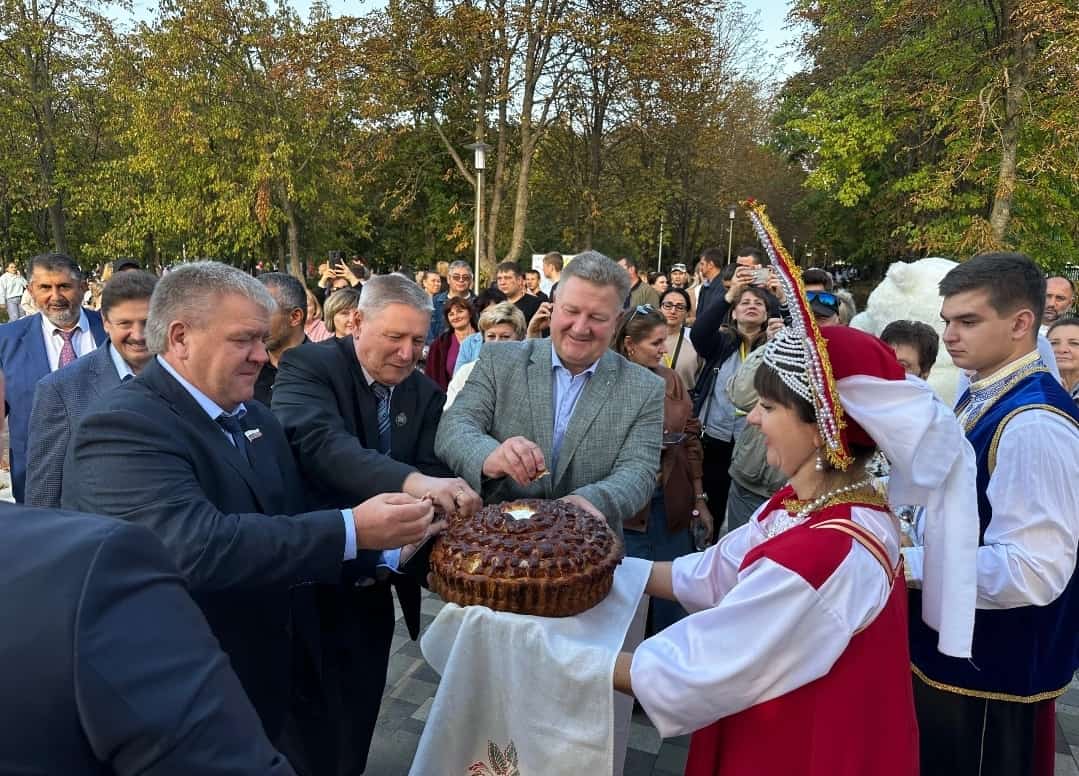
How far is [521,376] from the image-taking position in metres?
2.88

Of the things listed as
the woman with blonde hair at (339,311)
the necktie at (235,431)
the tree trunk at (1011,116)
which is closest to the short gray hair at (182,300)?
the necktie at (235,431)

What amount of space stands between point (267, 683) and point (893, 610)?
1.89 m

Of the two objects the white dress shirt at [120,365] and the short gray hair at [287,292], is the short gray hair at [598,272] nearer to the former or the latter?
the white dress shirt at [120,365]

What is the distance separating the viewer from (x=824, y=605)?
5.48ft

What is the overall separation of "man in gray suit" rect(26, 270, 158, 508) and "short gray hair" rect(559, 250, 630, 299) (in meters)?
1.78

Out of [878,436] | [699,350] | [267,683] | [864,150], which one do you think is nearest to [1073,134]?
[864,150]

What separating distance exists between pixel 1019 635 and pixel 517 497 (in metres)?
1.85

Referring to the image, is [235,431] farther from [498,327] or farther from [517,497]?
[498,327]

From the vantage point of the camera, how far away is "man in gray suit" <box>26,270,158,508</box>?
3.01 m

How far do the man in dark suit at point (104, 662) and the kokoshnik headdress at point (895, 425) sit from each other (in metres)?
1.47

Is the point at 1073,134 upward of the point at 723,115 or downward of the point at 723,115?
downward

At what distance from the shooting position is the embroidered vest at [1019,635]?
2.34m

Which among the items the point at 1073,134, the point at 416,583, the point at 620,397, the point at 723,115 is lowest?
the point at 416,583

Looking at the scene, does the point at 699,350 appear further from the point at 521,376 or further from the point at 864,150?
the point at 864,150
